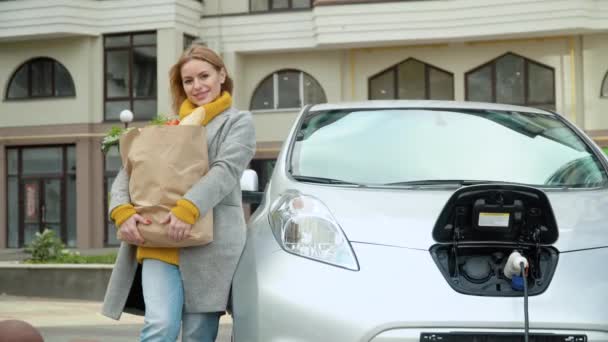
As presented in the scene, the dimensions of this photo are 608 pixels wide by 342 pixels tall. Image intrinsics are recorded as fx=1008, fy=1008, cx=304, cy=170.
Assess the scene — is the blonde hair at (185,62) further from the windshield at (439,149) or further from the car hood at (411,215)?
the car hood at (411,215)

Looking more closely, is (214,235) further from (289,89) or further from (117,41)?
(117,41)

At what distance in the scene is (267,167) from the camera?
31453 mm

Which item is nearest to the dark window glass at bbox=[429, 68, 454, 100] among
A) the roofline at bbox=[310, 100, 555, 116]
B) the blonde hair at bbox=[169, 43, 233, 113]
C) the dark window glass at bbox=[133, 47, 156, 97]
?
the dark window glass at bbox=[133, 47, 156, 97]

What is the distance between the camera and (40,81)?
32062mm

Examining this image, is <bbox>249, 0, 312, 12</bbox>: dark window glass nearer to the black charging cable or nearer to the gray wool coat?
the gray wool coat

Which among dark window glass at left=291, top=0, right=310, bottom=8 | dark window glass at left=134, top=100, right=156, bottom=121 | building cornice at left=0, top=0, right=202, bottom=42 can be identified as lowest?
dark window glass at left=134, top=100, right=156, bottom=121

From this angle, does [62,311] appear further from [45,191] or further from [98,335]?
[45,191]

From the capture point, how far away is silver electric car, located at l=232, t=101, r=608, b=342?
3549 mm

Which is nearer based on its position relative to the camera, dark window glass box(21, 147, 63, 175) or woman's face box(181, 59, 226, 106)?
woman's face box(181, 59, 226, 106)

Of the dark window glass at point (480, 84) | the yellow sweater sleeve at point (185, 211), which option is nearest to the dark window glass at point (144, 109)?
the dark window glass at point (480, 84)

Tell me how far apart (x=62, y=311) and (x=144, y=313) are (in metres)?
8.01

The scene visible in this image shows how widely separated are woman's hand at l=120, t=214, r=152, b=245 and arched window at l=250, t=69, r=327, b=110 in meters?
27.2

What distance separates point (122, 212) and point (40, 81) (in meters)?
29.1

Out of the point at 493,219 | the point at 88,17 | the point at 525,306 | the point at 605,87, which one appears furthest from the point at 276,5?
the point at 525,306
